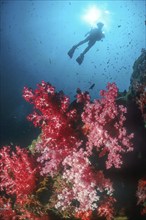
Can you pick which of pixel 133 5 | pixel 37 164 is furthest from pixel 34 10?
pixel 37 164

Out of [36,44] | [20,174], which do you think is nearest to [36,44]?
[36,44]

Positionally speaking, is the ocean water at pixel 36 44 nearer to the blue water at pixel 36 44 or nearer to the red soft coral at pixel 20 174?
the blue water at pixel 36 44

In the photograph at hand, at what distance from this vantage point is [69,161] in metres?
5.60

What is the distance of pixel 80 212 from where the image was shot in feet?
18.8

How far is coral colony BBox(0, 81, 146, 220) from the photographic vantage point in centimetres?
551

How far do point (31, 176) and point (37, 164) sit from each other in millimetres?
431

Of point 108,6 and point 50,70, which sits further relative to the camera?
point 50,70

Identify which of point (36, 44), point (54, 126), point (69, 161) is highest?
point (36, 44)

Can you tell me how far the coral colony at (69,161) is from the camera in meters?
5.51

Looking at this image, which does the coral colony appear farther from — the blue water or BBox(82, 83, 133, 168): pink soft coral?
the blue water

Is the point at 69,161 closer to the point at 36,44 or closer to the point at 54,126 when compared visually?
the point at 54,126

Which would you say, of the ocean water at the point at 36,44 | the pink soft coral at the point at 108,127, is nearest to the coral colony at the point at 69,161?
the pink soft coral at the point at 108,127

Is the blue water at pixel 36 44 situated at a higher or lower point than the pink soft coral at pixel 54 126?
higher

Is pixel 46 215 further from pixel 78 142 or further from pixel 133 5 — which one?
pixel 133 5
